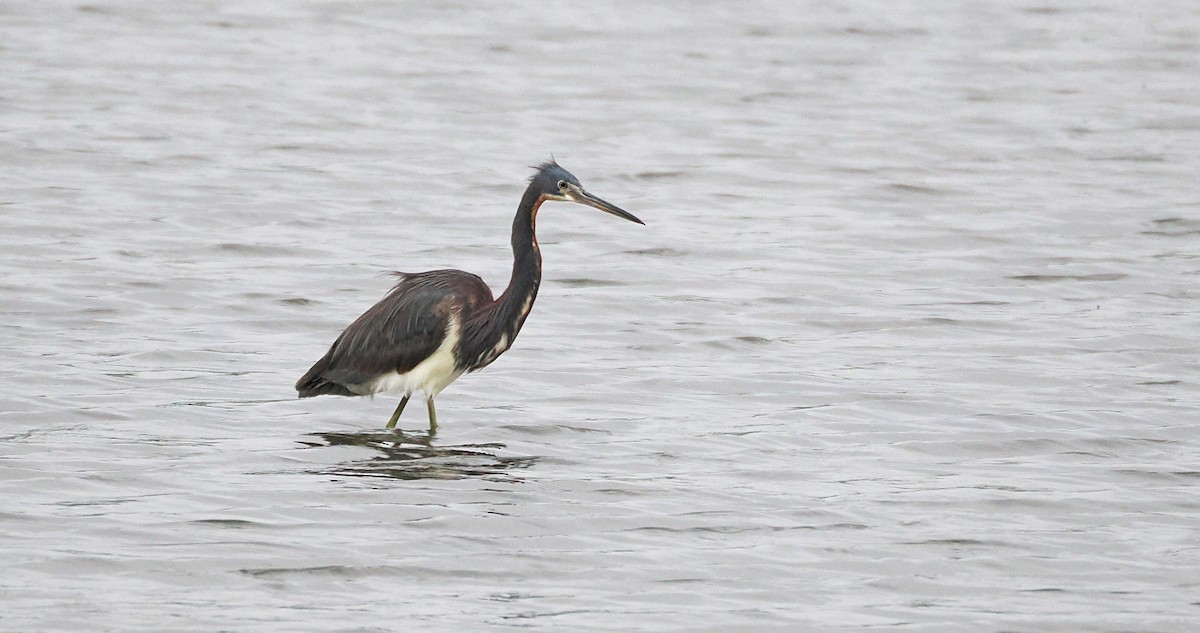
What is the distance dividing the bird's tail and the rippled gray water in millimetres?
199

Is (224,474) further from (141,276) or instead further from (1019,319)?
(1019,319)

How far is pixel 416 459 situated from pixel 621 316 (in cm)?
350

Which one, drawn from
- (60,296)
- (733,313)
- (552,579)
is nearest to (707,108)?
(733,313)

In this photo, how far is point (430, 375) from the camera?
9.37 metres

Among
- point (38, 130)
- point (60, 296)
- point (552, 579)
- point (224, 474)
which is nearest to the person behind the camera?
point (552, 579)

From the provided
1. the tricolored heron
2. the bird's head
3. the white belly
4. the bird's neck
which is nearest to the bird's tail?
the tricolored heron

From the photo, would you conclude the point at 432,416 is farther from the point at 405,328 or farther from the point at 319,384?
the point at 319,384

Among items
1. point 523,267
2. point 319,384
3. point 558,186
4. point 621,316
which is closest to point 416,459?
point 319,384

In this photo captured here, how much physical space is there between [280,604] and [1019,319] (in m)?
6.60

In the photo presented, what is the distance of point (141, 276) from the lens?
12438 millimetres

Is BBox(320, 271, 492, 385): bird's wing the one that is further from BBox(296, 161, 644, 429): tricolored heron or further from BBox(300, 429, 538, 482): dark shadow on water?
BBox(300, 429, 538, 482): dark shadow on water

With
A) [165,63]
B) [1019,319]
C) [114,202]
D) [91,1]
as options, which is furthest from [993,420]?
[91,1]

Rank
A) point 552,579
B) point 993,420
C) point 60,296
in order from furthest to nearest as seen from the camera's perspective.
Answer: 1. point 60,296
2. point 993,420
3. point 552,579

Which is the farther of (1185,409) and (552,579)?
(1185,409)
